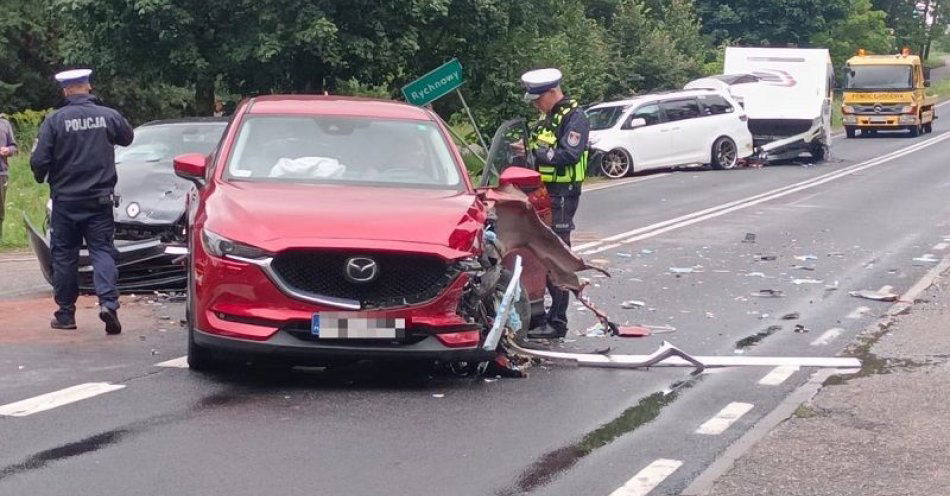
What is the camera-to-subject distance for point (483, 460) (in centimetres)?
662

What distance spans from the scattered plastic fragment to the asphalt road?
0.58 feet

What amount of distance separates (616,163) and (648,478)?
79.6 ft

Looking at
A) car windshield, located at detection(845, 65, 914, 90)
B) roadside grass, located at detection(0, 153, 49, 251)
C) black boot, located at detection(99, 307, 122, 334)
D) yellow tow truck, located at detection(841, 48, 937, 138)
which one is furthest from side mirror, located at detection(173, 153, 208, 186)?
car windshield, located at detection(845, 65, 914, 90)

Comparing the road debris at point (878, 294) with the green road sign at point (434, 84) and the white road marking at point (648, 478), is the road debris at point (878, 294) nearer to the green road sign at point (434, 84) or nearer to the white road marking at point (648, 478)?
the white road marking at point (648, 478)

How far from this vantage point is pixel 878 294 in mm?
12805

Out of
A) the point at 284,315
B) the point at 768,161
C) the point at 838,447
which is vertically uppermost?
the point at 284,315

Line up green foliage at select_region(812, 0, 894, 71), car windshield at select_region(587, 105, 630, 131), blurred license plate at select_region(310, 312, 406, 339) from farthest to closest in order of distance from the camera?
green foliage at select_region(812, 0, 894, 71), car windshield at select_region(587, 105, 630, 131), blurred license plate at select_region(310, 312, 406, 339)

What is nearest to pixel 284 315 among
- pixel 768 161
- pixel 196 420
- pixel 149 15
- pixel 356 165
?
pixel 196 420

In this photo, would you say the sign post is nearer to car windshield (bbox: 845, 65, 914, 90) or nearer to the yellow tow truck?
the yellow tow truck

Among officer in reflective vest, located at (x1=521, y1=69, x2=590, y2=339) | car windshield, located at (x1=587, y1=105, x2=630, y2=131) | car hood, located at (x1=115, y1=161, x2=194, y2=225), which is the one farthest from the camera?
car windshield, located at (x1=587, y1=105, x2=630, y2=131)

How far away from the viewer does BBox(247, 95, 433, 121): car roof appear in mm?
9555

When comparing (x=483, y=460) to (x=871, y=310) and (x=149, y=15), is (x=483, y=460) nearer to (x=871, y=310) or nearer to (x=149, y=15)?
(x=871, y=310)

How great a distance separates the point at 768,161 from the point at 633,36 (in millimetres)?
9785

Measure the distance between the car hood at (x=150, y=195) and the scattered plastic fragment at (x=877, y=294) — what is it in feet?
19.4
